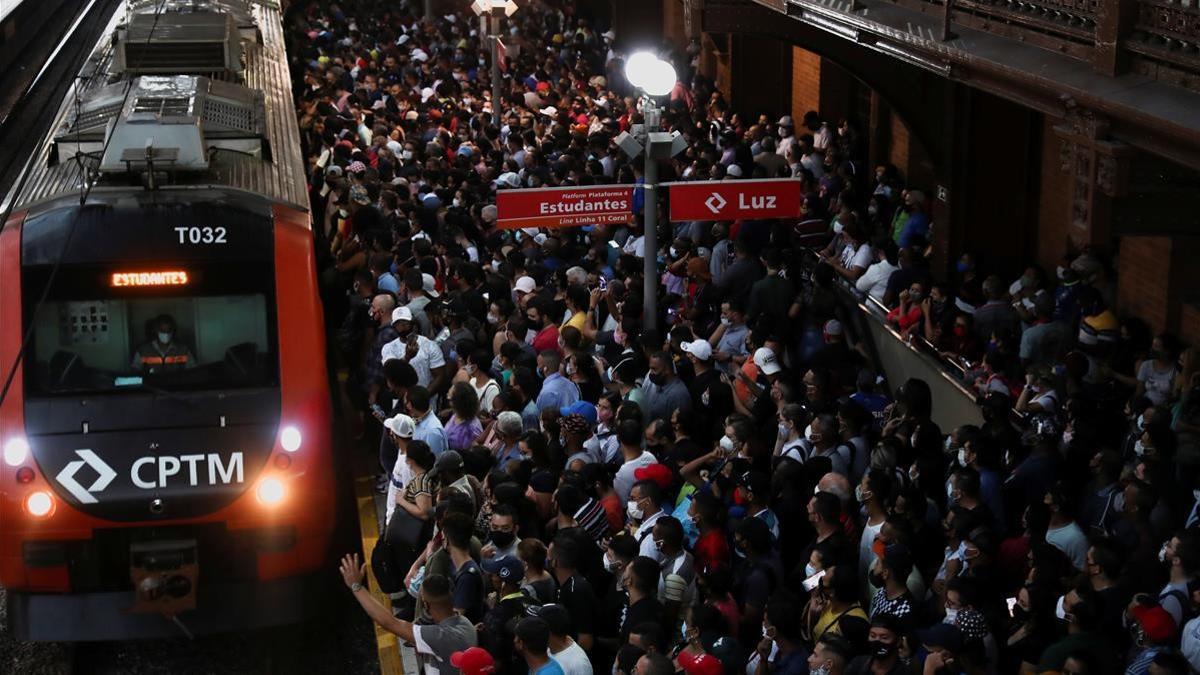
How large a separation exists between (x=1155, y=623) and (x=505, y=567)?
304 centimetres

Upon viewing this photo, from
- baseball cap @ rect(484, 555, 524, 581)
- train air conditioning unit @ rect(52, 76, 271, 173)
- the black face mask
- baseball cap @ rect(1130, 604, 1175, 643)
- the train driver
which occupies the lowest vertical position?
baseball cap @ rect(484, 555, 524, 581)

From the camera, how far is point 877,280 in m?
14.0

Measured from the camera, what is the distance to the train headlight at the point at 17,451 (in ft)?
31.2

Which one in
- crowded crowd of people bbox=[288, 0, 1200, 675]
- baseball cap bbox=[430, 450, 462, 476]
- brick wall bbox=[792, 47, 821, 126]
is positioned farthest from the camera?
brick wall bbox=[792, 47, 821, 126]

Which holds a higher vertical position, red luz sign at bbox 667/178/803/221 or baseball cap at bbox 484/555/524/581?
red luz sign at bbox 667/178/803/221

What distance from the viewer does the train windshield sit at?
9695mm

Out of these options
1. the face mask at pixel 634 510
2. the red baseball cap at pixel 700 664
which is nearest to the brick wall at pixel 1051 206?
the face mask at pixel 634 510

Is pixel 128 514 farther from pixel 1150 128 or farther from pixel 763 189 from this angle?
pixel 1150 128

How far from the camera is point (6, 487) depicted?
9516 mm

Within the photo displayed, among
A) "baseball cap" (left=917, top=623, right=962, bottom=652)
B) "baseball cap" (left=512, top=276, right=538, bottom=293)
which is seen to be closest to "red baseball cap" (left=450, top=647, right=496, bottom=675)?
"baseball cap" (left=917, top=623, right=962, bottom=652)

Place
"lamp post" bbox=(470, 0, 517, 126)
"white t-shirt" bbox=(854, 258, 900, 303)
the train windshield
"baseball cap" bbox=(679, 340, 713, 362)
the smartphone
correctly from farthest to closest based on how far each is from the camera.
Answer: "lamp post" bbox=(470, 0, 517, 126), "white t-shirt" bbox=(854, 258, 900, 303), "baseball cap" bbox=(679, 340, 713, 362), the train windshield, the smartphone

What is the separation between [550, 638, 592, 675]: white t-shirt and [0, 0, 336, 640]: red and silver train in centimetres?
297

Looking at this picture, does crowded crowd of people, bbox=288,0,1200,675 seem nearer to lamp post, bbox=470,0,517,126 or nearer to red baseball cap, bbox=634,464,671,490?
red baseball cap, bbox=634,464,671,490

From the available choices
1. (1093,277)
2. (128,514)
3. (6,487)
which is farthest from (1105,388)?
(6,487)
